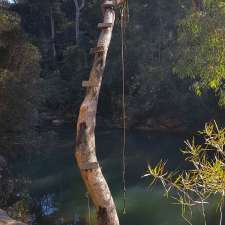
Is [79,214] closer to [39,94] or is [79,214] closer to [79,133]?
[39,94]

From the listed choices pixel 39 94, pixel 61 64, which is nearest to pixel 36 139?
pixel 39 94

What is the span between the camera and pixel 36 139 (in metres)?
13.2

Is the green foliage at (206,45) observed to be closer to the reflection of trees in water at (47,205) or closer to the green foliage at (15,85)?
the reflection of trees in water at (47,205)

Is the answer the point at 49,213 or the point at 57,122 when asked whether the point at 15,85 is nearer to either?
the point at 49,213

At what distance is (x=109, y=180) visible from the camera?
13.2 metres

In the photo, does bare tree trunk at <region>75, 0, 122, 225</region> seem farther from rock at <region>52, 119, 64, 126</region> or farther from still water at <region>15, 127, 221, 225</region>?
rock at <region>52, 119, 64, 126</region>

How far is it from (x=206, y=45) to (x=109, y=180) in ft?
22.3

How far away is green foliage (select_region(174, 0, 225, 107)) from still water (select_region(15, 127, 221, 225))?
278 cm

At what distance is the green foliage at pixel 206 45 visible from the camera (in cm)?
707

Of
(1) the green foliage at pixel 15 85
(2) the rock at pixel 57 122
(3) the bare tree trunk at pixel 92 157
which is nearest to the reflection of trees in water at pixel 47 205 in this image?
(1) the green foliage at pixel 15 85

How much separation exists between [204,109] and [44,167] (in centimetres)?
787

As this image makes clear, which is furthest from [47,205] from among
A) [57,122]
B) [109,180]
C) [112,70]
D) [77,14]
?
[77,14]

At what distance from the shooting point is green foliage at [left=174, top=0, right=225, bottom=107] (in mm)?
7074

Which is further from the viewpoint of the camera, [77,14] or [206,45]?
[77,14]
